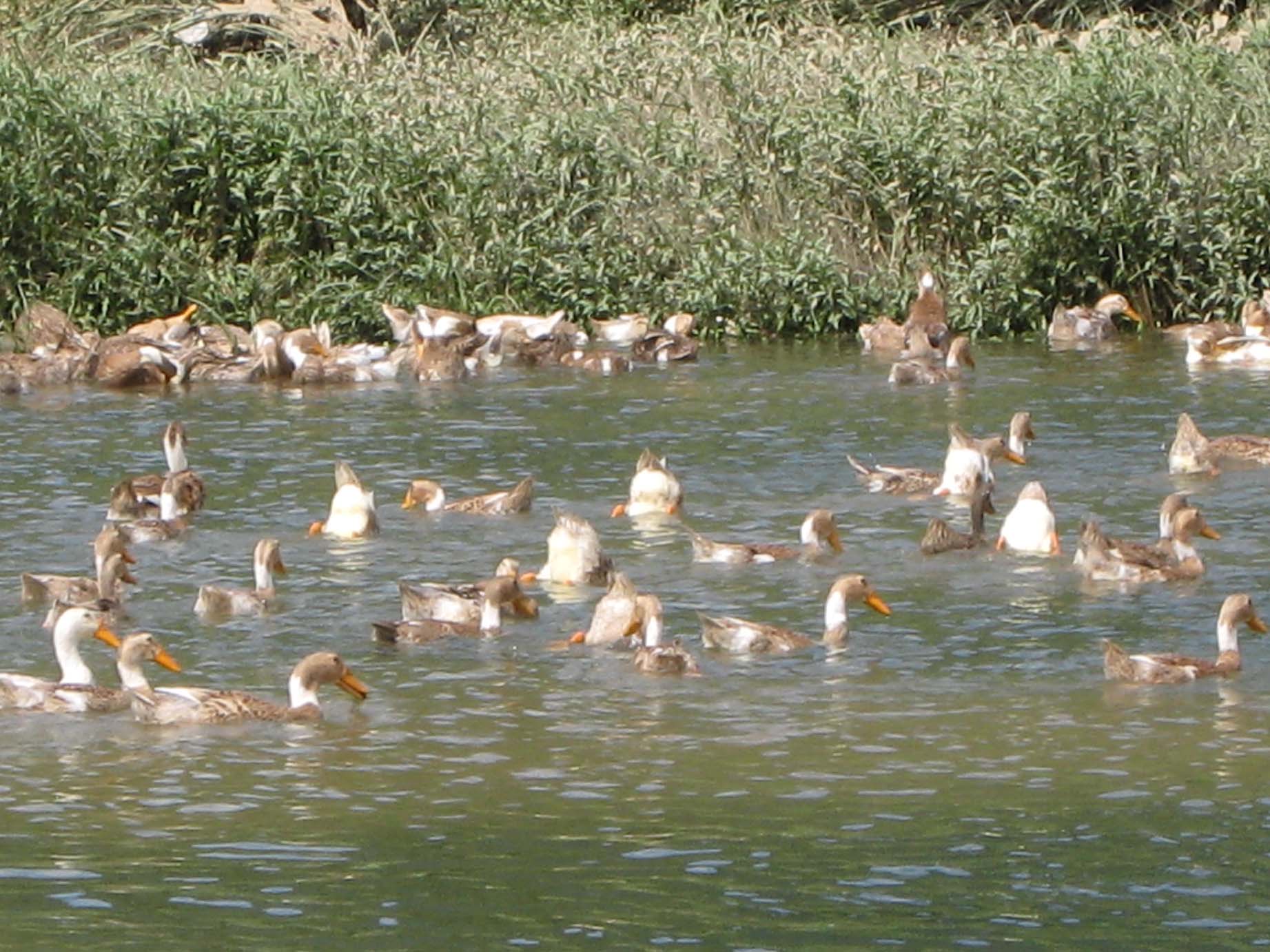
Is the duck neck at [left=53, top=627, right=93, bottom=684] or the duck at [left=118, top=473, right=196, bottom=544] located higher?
the duck at [left=118, top=473, right=196, bottom=544]

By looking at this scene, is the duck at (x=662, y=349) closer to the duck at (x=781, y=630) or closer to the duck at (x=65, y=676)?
the duck at (x=781, y=630)

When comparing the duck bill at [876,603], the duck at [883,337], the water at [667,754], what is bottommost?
the water at [667,754]

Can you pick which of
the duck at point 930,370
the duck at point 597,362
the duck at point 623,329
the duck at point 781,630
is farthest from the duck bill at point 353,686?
the duck at point 623,329

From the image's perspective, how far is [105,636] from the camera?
40.9ft

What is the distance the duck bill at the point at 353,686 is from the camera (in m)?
11.7

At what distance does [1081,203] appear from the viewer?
25.5 meters

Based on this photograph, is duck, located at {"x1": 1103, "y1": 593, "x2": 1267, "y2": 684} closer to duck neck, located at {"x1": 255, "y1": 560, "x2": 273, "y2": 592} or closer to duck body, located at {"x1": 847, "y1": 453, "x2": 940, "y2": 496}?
duck neck, located at {"x1": 255, "y1": 560, "x2": 273, "y2": 592}

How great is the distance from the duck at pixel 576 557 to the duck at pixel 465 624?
0.98m

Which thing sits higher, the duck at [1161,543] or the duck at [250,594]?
the duck at [1161,543]

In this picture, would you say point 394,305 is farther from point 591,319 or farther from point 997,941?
point 997,941

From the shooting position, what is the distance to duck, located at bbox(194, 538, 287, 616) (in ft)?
45.1

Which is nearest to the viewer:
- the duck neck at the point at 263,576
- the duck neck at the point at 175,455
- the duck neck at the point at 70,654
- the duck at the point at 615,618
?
the duck neck at the point at 70,654

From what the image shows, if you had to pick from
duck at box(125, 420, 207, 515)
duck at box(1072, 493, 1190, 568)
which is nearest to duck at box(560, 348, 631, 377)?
duck at box(125, 420, 207, 515)

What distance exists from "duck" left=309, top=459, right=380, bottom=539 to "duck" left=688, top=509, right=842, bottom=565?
208 centimetres
